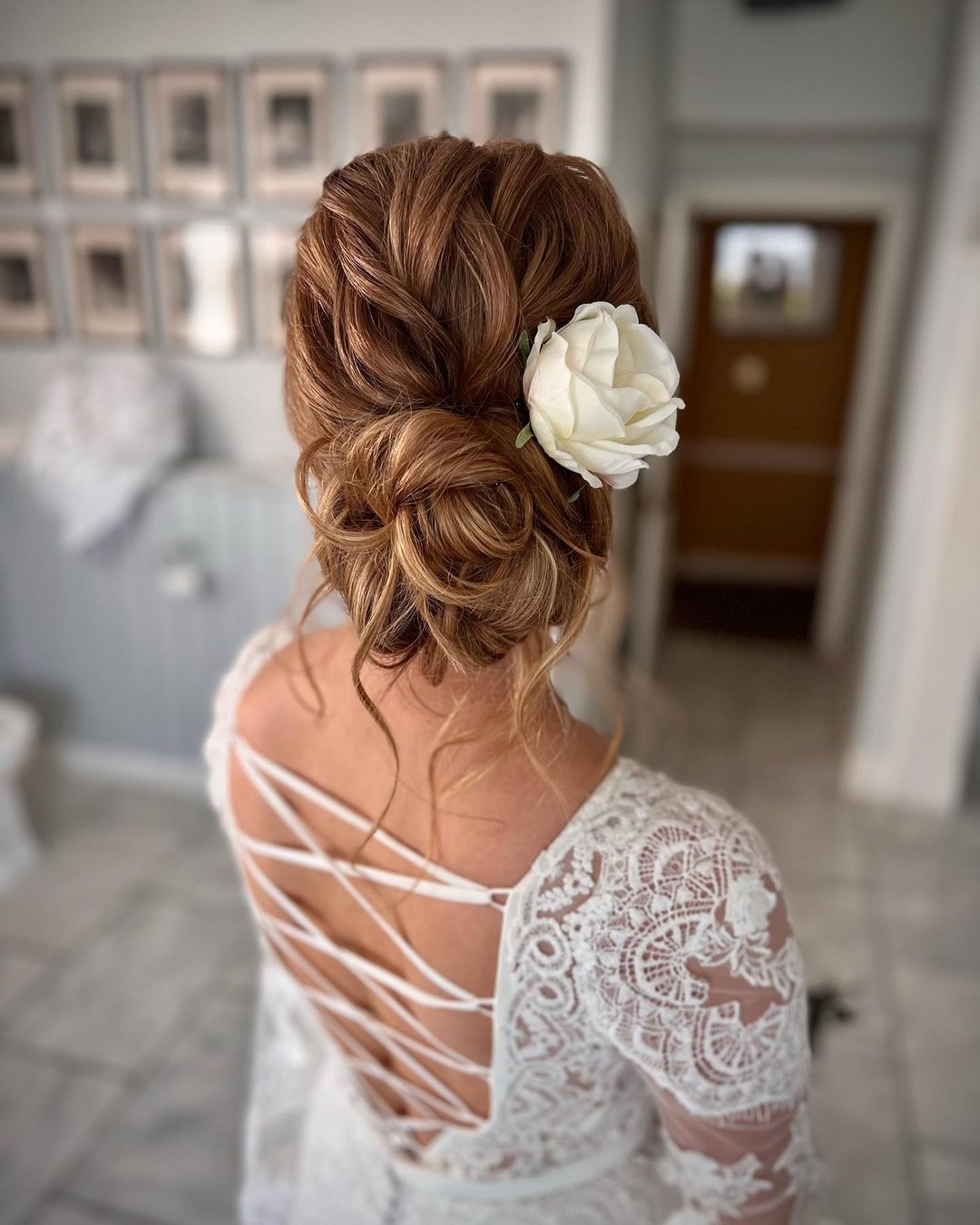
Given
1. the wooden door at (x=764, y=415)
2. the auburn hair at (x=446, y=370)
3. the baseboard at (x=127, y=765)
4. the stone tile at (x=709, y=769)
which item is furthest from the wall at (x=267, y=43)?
the wooden door at (x=764, y=415)

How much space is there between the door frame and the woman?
9.88 ft

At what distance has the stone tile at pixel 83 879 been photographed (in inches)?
87.7

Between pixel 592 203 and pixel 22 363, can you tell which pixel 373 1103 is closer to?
pixel 592 203

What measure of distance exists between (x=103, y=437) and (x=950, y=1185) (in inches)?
99.7

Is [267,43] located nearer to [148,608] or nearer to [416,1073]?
[148,608]

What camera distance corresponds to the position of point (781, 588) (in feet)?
16.2

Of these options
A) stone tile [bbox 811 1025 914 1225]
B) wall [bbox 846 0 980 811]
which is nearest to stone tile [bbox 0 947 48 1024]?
stone tile [bbox 811 1025 914 1225]

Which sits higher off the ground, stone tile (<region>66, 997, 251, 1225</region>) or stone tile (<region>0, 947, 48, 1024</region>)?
stone tile (<region>0, 947, 48, 1024</region>)

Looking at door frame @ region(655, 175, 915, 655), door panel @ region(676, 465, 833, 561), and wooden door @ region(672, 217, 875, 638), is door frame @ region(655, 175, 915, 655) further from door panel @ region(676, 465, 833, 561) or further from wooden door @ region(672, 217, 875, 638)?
door panel @ region(676, 465, 833, 561)

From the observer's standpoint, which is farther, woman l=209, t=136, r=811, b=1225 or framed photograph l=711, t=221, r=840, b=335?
framed photograph l=711, t=221, r=840, b=335

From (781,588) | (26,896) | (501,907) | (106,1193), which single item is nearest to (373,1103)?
(501,907)

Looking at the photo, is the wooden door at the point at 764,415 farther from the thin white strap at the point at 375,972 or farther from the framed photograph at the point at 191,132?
the thin white strap at the point at 375,972

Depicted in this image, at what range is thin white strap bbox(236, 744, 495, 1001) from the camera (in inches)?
27.5

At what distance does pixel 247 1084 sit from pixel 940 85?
370cm
